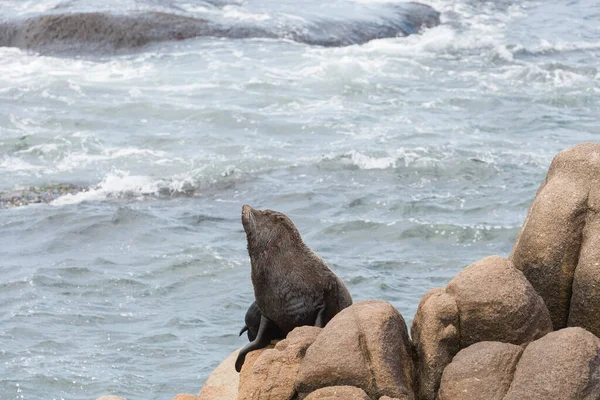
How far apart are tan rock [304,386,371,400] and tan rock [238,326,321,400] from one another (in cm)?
26

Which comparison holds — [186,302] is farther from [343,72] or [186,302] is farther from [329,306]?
[343,72]

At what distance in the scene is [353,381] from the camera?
547cm

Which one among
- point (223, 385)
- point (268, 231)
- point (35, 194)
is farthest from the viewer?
point (35, 194)

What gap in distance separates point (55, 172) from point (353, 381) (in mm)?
11846

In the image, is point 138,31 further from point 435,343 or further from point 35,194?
point 435,343

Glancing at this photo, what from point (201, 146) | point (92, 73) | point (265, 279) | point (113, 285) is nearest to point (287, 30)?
point (92, 73)

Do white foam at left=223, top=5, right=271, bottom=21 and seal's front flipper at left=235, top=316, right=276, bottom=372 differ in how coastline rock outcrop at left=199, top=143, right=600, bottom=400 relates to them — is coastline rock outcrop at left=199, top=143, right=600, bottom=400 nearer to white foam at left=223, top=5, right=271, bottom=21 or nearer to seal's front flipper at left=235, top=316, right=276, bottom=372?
seal's front flipper at left=235, top=316, right=276, bottom=372

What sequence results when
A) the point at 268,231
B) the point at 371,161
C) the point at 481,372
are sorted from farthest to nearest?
1. the point at 371,161
2. the point at 268,231
3. the point at 481,372

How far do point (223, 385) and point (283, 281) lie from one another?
0.85 meters

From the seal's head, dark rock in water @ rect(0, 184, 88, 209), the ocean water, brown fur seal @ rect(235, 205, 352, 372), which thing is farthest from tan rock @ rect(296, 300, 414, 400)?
dark rock in water @ rect(0, 184, 88, 209)

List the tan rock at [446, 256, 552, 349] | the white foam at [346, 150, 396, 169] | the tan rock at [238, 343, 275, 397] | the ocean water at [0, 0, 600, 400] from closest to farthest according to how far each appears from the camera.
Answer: the tan rock at [446, 256, 552, 349], the tan rock at [238, 343, 275, 397], the ocean water at [0, 0, 600, 400], the white foam at [346, 150, 396, 169]

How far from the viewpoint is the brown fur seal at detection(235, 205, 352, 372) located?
6.80 m

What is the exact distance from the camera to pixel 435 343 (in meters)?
5.62

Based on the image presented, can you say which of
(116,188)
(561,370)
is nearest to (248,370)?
(561,370)
